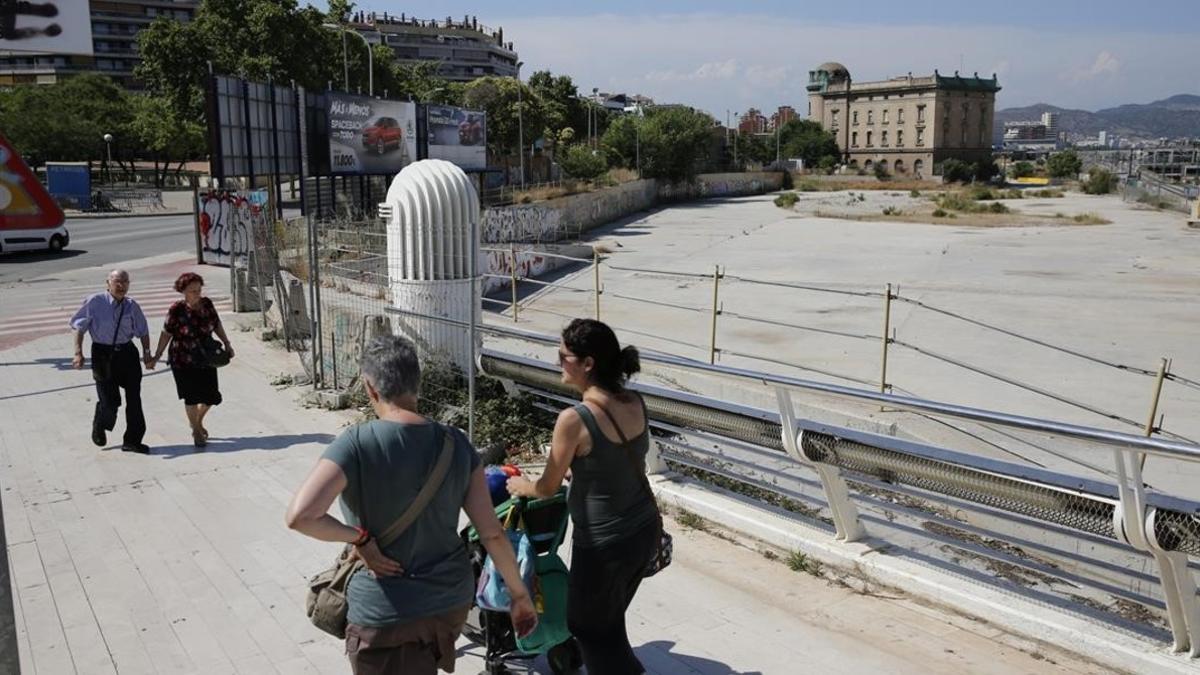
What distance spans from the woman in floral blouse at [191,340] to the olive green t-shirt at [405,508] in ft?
18.6

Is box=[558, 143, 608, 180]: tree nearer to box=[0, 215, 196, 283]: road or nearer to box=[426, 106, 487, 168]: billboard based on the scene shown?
box=[426, 106, 487, 168]: billboard

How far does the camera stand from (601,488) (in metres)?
3.58

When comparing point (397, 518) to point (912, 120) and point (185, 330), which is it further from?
point (912, 120)

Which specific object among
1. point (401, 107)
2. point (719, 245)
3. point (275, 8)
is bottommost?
point (719, 245)

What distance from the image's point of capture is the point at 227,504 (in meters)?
6.99

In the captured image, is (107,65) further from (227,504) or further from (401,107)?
(227,504)

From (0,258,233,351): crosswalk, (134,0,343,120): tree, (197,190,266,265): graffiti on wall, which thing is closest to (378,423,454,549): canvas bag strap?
(0,258,233,351): crosswalk

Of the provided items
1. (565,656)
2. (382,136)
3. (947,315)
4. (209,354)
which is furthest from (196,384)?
(382,136)

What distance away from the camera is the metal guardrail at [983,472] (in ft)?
13.3

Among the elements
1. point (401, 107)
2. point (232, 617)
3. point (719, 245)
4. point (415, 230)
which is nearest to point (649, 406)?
point (232, 617)

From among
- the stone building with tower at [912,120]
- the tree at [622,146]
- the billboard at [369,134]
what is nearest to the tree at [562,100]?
the tree at [622,146]

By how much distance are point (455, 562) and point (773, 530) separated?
3.08 meters

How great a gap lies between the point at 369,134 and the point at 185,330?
26.9m

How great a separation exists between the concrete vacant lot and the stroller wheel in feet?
18.4
